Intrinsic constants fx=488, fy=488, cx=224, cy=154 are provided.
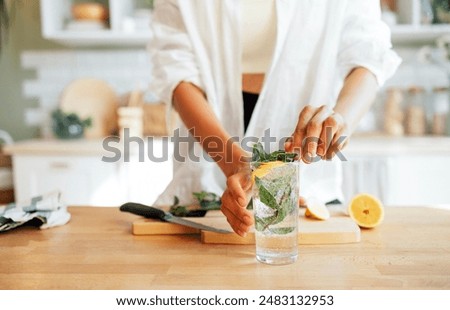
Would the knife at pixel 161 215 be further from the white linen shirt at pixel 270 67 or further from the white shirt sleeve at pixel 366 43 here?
the white shirt sleeve at pixel 366 43

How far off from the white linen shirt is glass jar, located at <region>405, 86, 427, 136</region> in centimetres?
142

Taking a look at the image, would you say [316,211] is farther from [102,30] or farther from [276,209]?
[102,30]

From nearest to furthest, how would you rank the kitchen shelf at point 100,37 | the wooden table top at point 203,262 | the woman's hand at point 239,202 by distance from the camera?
the wooden table top at point 203,262, the woman's hand at point 239,202, the kitchen shelf at point 100,37

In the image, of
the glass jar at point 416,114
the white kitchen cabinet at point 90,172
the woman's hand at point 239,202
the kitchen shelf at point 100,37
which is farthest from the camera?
the glass jar at point 416,114

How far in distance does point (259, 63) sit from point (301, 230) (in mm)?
509

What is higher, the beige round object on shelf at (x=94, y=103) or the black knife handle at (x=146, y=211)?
the beige round object on shelf at (x=94, y=103)

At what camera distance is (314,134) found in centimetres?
71

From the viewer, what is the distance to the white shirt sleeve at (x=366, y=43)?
3.22ft

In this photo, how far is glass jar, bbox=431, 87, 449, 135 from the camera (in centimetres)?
236

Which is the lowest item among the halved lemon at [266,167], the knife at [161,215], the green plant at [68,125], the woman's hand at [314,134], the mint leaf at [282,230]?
the knife at [161,215]

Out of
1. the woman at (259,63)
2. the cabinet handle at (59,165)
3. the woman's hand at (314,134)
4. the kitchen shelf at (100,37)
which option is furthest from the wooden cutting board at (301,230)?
the kitchen shelf at (100,37)

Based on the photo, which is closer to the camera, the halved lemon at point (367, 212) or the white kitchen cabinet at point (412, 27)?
the halved lemon at point (367, 212)
